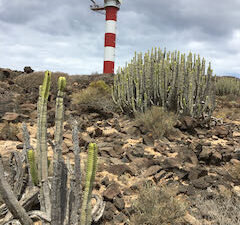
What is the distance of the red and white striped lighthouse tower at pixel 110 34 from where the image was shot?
64.7 ft

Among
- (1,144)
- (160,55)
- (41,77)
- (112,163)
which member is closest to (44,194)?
(112,163)

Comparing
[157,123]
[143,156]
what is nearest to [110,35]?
[157,123]

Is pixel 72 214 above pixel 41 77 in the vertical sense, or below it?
below

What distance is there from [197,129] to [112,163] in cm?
285

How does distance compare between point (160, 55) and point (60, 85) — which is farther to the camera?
point (160, 55)

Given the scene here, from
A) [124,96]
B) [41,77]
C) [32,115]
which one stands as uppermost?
[41,77]

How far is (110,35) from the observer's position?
791 inches

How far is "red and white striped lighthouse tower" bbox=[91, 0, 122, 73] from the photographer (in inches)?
776

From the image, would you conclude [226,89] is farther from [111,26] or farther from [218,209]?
[218,209]

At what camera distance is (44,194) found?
7.46ft

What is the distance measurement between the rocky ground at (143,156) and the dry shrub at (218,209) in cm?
5

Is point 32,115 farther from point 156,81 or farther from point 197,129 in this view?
point 197,129

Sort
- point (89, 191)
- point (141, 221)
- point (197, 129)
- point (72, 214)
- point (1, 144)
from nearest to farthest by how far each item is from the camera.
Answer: point (89, 191) < point (72, 214) < point (141, 221) < point (1, 144) < point (197, 129)

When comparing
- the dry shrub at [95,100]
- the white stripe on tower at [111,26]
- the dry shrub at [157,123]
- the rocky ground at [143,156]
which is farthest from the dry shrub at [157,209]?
the white stripe on tower at [111,26]
